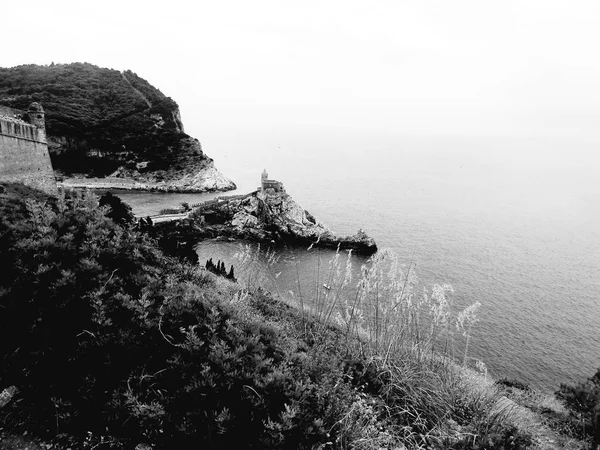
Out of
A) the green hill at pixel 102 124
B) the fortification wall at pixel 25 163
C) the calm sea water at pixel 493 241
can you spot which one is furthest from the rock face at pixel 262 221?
the fortification wall at pixel 25 163

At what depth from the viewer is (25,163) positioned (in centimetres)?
1952

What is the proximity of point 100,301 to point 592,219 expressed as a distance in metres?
98.3

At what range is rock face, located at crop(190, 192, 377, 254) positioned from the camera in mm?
57812

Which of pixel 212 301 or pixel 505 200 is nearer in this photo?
pixel 212 301

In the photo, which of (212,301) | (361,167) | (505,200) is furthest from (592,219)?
(212,301)

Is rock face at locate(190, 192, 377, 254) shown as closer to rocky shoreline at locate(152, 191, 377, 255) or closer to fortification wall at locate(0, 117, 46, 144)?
rocky shoreline at locate(152, 191, 377, 255)

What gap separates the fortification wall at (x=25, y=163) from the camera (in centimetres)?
1800

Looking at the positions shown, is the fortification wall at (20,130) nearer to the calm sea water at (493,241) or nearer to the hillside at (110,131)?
the calm sea water at (493,241)

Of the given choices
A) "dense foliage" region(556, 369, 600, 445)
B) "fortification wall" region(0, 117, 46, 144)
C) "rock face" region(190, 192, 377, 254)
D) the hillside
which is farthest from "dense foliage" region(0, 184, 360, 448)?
the hillside

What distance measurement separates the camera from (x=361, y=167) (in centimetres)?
14538

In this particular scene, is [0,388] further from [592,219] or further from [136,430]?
[592,219]

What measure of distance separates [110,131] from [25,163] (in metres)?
86.5

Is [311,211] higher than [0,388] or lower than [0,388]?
lower

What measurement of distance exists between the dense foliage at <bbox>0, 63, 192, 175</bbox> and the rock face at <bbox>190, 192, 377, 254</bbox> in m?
39.9
